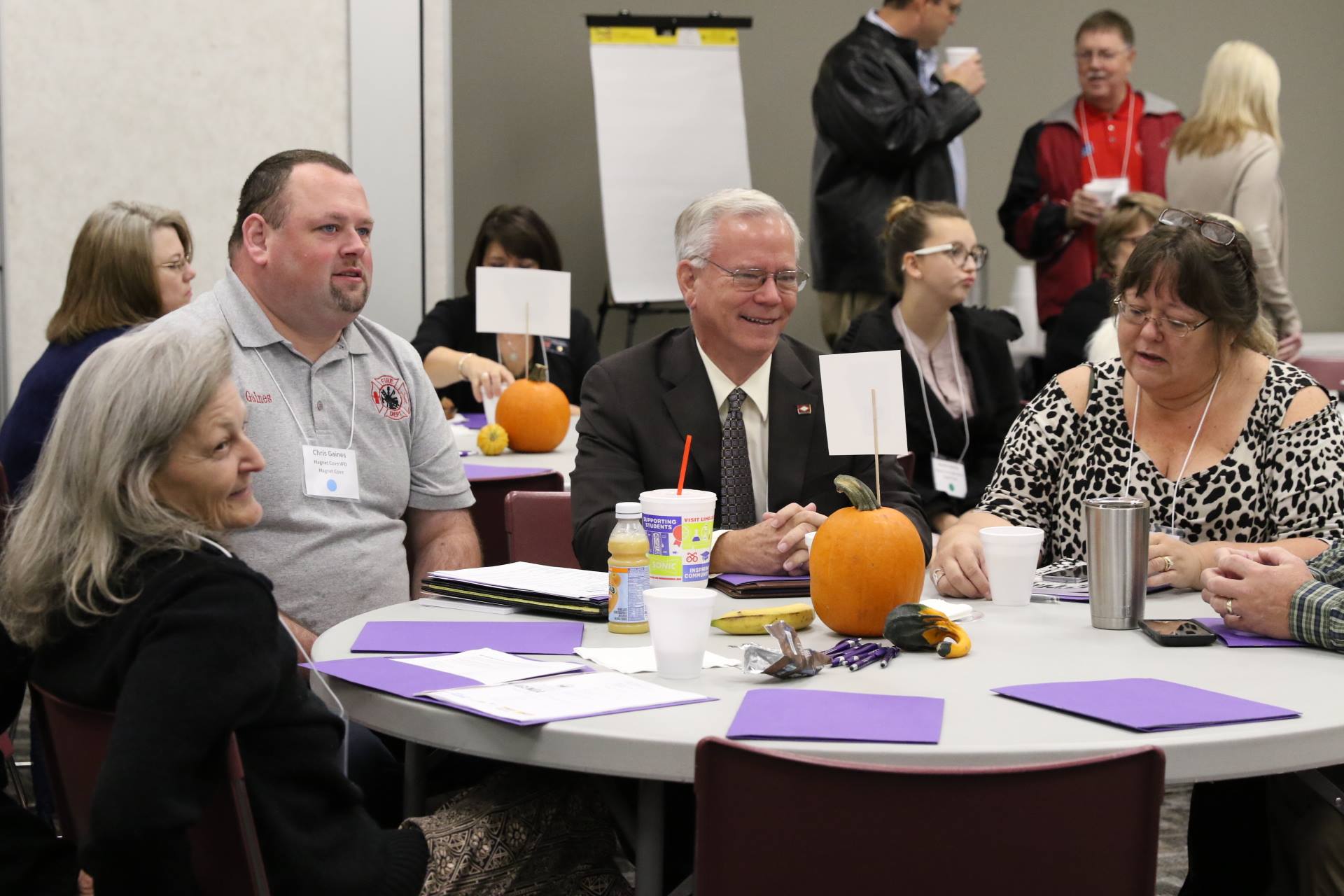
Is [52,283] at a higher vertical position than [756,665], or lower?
higher

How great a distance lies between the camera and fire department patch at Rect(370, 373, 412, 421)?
8.93ft

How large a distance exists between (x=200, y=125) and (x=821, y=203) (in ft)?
8.45

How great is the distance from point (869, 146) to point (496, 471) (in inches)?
101

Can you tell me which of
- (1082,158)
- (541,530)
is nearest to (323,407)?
(541,530)

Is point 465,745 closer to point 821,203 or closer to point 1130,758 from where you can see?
point 1130,758

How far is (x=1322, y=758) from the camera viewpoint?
1485 millimetres

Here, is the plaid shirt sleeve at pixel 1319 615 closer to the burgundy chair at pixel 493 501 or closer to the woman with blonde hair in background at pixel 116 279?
the burgundy chair at pixel 493 501

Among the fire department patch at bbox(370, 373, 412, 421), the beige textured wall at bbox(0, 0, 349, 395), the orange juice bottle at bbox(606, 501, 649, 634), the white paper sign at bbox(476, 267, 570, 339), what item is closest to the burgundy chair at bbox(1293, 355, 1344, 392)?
the white paper sign at bbox(476, 267, 570, 339)

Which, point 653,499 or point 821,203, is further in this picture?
point 821,203

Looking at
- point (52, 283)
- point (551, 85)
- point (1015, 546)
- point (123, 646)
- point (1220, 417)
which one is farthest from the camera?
point (551, 85)

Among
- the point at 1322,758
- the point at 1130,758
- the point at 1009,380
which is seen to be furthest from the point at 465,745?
the point at 1009,380

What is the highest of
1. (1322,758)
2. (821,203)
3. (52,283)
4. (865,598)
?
(821,203)

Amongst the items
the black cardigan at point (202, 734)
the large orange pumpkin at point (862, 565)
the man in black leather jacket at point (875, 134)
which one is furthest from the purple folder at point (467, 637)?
the man in black leather jacket at point (875, 134)

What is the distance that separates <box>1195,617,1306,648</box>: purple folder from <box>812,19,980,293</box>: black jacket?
3377 millimetres
